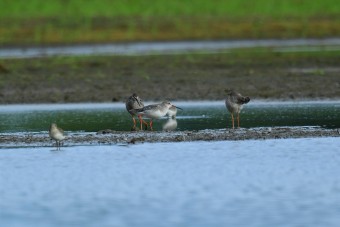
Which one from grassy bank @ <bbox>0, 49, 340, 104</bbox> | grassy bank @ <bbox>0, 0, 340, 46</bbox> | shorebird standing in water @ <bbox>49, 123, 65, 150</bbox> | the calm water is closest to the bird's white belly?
the calm water

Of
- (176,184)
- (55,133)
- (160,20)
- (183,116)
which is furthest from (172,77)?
(160,20)

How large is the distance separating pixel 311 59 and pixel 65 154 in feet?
56.8

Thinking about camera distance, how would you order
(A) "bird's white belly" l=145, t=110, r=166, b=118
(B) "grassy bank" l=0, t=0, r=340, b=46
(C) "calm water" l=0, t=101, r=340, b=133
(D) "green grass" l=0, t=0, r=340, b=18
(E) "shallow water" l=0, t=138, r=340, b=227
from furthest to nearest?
(D) "green grass" l=0, t=0, r=340, b=18
(B) "grassy bank" l=0, t=0, r=340, b=46
(C) "calm water" l=0, t=101, r=340, b=133
(A) "bird's white belly" l=145, t=110, r=166, b=118
(E) "shallow water" l=0, t=138, r=340, b=227

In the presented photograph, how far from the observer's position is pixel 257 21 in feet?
161

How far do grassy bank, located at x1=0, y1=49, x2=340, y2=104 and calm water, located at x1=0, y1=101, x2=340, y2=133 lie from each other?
1231mm

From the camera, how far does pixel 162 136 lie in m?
18.4

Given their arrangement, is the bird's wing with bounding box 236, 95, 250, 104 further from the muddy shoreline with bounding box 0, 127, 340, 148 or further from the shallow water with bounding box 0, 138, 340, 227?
the shallow water with bounding box 0, 138, 340, 227

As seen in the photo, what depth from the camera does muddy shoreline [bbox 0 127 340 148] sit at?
17816mm

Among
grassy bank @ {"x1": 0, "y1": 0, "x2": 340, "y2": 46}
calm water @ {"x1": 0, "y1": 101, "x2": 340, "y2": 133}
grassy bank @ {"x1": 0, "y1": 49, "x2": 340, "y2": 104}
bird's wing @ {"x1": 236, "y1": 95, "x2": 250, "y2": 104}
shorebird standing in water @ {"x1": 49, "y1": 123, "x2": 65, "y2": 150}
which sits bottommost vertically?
shorebird standing in water @ {"x1": 49, "y1": 123, "x2": 65, "y2": 150}

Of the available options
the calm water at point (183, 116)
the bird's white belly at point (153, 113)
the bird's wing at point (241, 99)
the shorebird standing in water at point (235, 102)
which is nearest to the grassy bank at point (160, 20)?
the calm water at point (183, 116)

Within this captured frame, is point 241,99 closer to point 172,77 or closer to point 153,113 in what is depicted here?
point 153,113

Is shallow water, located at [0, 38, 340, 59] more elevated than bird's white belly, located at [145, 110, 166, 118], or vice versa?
shallow water, located at [0, 38, 340, 59]

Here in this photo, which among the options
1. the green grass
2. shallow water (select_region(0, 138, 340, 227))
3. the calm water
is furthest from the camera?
the green grass

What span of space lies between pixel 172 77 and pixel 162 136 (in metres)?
10.7
